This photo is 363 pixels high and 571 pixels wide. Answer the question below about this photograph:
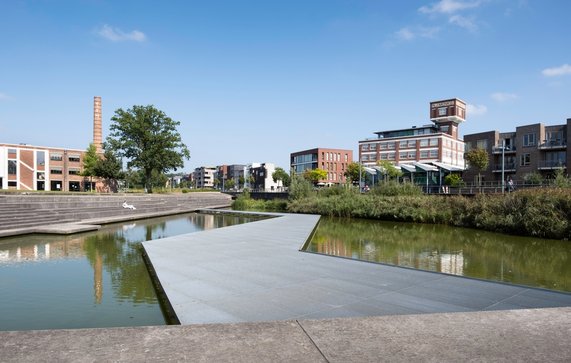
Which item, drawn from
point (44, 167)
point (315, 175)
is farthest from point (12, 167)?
point (315, 175)

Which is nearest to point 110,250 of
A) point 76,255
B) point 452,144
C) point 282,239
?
point 76,255

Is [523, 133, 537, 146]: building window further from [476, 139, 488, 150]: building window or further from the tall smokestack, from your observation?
the tall smokestack

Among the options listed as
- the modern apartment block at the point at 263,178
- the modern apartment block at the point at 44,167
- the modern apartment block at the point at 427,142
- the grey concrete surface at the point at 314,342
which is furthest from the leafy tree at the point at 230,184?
the grey concrete surface at the point at 314,342

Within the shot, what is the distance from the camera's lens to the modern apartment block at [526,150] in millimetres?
43438

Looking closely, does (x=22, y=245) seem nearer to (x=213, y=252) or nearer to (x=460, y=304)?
(x=213, y=252)

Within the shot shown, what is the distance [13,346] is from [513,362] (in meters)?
4.26

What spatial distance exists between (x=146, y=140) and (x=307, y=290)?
144 ft

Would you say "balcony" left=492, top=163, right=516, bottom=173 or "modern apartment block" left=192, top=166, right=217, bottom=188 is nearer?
"balcony" left=492, top=163, right=516, bottom=173

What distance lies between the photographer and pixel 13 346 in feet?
10.2

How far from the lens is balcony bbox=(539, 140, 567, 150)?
42.9m

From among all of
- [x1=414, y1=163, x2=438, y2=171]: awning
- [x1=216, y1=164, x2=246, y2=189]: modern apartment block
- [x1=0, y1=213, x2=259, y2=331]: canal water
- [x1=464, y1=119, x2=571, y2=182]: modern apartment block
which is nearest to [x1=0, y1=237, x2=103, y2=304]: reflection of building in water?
[x1=0, y1=213, x2=259, y2=331]: canal water

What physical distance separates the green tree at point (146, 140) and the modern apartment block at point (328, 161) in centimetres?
4312

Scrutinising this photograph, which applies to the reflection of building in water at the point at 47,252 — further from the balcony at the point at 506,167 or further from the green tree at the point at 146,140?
the balcony at the point at 506,167

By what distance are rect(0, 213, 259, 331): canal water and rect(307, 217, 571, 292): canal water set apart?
19.8 ft
